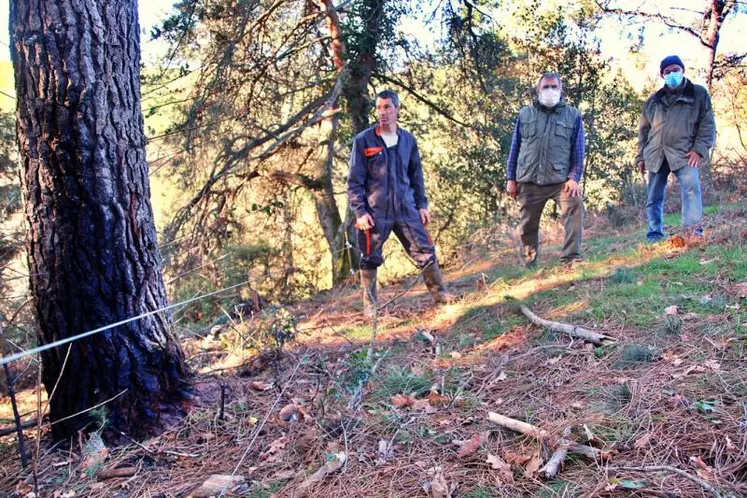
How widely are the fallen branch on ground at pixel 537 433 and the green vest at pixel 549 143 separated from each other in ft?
11.1

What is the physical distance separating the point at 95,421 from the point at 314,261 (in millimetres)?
9122

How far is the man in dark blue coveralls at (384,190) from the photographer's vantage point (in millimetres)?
4938

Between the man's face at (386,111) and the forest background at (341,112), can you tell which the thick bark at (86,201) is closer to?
the man's face at (386,111)

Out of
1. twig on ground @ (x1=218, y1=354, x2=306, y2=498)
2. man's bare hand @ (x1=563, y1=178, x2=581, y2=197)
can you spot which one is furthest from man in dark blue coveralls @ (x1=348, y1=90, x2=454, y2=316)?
twig on ground @ (x1=218, y1=354, x2=306, y2=498)

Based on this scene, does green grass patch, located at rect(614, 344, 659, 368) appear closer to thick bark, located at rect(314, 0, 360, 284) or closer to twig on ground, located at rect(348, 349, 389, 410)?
twig on ground, located at rect(348, 349, 389, 410)

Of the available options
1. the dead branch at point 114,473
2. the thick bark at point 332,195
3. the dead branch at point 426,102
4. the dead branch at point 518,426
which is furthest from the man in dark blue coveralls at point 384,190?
the dead branch at point 426,102

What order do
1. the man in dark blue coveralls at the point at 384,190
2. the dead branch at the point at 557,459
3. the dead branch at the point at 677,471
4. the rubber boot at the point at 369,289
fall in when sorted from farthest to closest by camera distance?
the rubber boot at the point at 369,289
the man in dark blue coveralls at the point at 384,190
the dead branch at the point at 557,459
the dead branch at the point at 677,471

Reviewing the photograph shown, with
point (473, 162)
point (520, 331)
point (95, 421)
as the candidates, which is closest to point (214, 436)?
point (95, 421)

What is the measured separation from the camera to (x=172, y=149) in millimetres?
8383

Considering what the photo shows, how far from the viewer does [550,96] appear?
17.6 feet

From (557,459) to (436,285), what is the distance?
3.07 meters

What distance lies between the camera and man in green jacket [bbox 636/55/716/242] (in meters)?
5.70

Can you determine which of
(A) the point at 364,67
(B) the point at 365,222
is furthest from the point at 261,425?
(A) the point at 364,67

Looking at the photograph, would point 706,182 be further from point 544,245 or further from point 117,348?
point 117,348
